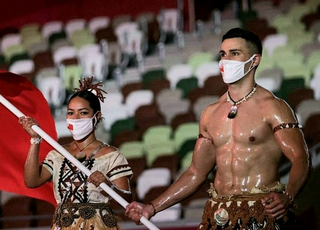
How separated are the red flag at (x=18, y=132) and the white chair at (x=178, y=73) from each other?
6.27 m

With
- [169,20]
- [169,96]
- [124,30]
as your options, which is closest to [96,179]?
[169,96]

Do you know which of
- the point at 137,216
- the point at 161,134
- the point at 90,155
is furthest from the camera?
the point at 161,134

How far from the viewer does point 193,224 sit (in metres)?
7.63

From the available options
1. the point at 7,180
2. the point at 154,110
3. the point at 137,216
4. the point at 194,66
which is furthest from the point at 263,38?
the point at 137,216

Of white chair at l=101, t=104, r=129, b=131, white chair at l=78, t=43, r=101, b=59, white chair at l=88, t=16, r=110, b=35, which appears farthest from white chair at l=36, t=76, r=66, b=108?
white chair at l=88, t=16, r=110, b=35

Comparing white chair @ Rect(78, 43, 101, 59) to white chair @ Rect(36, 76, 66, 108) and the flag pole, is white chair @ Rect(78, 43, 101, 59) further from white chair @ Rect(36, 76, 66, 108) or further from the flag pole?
the flag pole

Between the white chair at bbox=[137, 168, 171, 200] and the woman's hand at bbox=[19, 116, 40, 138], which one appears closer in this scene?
the woman's hand at bbox=[19, 116, 40, 138]

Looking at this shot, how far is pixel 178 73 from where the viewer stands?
498 inches

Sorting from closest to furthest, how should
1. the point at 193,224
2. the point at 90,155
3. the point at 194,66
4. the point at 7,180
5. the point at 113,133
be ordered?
the point at 90,155 → the point at 7,180 → the point at 193,224 → the point at 113,133 → the point at 194,66

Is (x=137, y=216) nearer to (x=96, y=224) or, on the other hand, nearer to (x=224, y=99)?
(x=96, y=224)

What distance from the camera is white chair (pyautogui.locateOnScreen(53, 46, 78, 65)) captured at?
1424 centimetres

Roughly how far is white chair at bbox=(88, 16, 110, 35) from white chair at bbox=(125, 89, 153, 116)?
325 cm

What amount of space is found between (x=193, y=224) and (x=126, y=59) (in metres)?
6.72

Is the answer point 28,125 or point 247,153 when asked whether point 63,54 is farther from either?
point 247,153
